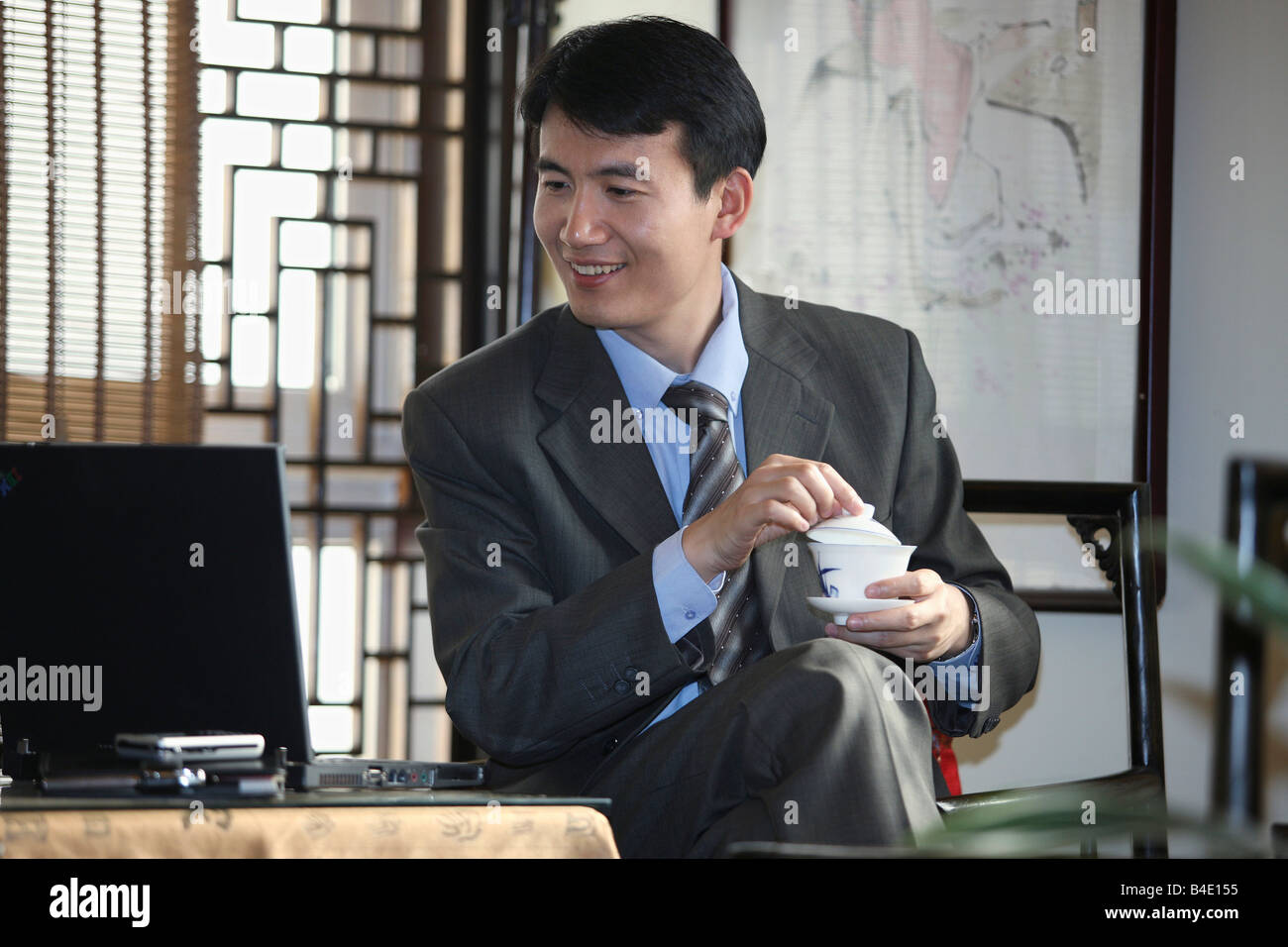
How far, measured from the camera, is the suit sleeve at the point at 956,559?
1.72 m

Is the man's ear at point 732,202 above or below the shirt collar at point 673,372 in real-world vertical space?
above

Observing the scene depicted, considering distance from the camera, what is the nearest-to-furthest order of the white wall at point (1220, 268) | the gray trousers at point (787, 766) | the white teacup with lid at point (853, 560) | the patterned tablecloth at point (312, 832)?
the patterned tablecloth at point (312, 832) < the gray trousers at point (787, 766) < the white teacup with lid at point (853, 560) < the white wall at point (1220, 268)

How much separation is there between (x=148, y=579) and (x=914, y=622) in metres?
0.80

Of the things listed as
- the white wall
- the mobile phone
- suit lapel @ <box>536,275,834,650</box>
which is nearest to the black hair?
suit lapel @ <box>536,275,834,650</box>

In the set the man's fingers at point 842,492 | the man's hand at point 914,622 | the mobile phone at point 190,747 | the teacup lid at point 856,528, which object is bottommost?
the mobile phone at point 190,747

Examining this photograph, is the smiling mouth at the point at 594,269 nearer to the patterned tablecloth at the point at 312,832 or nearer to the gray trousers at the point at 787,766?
the gray trousers at the point at 787,766

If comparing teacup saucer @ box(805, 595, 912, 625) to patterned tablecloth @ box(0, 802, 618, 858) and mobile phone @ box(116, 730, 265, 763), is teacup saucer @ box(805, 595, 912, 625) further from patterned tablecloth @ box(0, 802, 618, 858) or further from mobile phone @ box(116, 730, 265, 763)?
mobile phone @ box(116, 730, 265, 763)

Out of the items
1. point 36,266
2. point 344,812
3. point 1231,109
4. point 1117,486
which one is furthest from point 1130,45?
point 344,812

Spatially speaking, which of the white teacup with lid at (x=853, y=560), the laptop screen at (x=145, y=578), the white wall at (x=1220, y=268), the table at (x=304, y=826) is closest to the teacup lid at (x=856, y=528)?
the white teacup with lid at (x=853, y=560)

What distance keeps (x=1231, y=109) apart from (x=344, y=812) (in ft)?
8.32

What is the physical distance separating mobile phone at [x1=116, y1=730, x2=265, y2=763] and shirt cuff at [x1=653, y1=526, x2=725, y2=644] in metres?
0.53

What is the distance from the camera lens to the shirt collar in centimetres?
190
